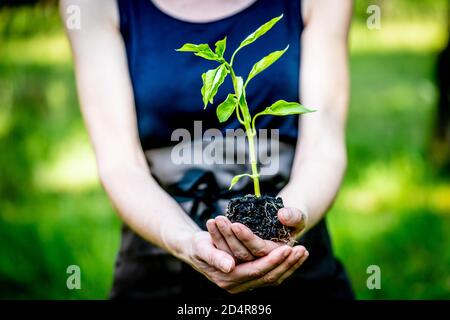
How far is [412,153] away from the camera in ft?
11.1

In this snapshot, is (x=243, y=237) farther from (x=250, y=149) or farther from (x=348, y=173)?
(x=348, y=173)

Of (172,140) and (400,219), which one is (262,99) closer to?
(172,140)

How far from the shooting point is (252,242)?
1246 millimetres

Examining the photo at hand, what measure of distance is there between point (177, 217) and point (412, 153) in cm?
220

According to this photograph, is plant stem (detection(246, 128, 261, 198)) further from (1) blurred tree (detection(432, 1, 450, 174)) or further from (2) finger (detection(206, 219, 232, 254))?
(1) blurred tree (detection(432, 1, 450, 174))

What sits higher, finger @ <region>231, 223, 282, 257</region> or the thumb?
finger @ <region>231, 223, 282, 257</region>

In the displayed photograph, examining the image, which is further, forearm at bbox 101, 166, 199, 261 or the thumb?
forearm at bbox 101, 166, 199, 261

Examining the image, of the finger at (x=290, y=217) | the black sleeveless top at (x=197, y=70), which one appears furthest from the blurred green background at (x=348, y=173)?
the finger at (x=290, y=217)

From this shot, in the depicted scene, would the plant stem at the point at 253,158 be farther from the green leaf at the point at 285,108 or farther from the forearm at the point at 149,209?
the forearm at the point at 149,209

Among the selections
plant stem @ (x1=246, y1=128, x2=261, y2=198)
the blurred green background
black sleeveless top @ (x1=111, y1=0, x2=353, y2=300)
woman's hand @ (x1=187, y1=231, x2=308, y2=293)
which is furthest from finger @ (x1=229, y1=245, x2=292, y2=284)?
the blurred green background

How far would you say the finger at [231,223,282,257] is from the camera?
122 centimetres

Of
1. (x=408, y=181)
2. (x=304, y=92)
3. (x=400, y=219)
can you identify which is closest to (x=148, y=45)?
(x=304, y=92)

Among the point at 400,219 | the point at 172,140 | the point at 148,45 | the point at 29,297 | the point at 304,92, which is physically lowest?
the point at 29,297

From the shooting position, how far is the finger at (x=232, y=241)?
48.3 inches
